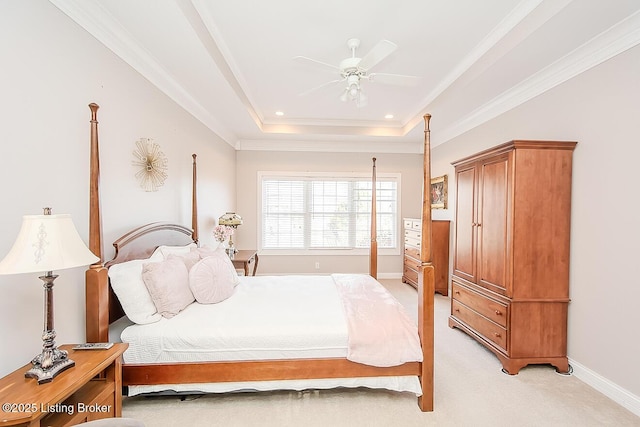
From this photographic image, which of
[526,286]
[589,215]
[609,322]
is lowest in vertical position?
[609,322]

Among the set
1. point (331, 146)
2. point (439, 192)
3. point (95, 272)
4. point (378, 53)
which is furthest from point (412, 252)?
point (95, 272)

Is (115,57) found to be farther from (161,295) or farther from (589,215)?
(589,215)

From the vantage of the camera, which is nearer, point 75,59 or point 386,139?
point 75,59

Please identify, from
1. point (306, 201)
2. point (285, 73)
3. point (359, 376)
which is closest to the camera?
point (359, 376)

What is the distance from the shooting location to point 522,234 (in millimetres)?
2516

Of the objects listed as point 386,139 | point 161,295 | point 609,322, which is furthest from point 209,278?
point 386,139

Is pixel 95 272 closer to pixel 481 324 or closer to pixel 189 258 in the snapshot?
pixel 189 258

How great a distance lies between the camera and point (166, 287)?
2.07 m

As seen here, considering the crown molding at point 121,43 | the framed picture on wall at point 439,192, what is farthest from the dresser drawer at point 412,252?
the crown molding at point 121,43

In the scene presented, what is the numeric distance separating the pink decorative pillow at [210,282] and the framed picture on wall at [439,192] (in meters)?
3.85

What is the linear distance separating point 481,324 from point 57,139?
148 inches

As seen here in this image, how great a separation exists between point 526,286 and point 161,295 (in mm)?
2990

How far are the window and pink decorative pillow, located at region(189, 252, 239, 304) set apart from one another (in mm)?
3078

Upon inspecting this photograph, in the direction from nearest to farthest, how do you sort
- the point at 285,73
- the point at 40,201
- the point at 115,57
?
the point at 40,201 → the point at 115,57 → the point at 285,73
